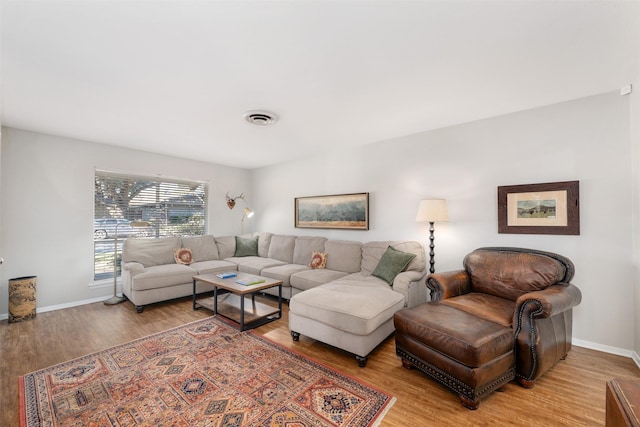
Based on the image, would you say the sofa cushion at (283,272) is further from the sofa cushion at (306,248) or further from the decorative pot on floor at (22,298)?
the decorative pot on floor at (22,298)

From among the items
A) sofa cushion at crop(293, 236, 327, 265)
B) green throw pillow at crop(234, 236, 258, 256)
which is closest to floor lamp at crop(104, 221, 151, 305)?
green throw pillow at crop(234, 236, 258, 256)

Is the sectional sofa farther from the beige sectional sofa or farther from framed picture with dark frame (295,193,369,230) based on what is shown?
framed picture with dark frame (295,193,369,230)

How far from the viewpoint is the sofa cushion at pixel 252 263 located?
13.8ft

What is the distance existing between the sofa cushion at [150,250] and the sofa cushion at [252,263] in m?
0.94

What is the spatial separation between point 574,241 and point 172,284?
4.72m

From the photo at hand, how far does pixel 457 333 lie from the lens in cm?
180

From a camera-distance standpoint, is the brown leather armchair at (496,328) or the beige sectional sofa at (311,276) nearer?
the brown leather armchair at (496,328)

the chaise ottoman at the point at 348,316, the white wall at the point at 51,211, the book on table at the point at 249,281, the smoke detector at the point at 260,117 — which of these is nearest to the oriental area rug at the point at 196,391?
the chaise ottoman at the point at 348,316

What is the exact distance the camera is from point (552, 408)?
1.73 meters

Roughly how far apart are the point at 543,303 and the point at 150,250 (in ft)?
15.6

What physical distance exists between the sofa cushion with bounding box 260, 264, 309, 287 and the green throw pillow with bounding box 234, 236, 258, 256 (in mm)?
1095

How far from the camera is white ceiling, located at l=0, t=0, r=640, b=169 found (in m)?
1.48

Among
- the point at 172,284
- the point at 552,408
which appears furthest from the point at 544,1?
the point at 172,284

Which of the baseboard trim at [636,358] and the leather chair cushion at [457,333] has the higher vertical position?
the leather chair cushion at [457,333]
